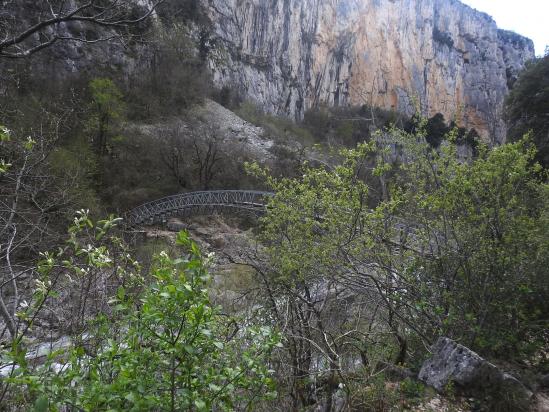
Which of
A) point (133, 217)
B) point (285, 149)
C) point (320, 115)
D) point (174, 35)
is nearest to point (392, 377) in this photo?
point (133, 217)

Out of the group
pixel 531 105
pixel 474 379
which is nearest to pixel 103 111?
pixel 531 105

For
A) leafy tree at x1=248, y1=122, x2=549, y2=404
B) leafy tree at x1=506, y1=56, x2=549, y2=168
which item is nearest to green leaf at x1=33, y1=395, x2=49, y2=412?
leafy tree at x1=248, y1=122, x2=549, y2=404

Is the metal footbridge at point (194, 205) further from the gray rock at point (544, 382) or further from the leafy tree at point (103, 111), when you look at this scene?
the gray rock at point (544, 382)

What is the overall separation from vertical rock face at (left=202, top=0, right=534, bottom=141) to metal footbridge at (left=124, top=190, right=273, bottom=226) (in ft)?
73.6

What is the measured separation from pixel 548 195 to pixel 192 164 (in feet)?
72.6

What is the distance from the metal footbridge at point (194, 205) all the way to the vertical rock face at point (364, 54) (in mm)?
22446

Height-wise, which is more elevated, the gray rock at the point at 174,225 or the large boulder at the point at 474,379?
the large boulder at the point at 474,379

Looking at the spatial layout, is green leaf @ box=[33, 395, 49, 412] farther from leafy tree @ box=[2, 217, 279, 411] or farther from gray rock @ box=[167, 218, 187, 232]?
gray rock @ box=[167, 218, 187, 232]

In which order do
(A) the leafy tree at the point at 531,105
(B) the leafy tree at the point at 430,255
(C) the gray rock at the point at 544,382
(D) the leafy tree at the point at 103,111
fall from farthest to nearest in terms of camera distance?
1. (D) the leafy tree at the point at 103,111
2. (A) the leafy tree at the point at 531,105
3. (B) the leafy tree at the point at 430,255
4. (C) the gray rock at the point at 544,382

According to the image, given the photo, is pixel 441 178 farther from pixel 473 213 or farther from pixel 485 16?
pixel 485 16

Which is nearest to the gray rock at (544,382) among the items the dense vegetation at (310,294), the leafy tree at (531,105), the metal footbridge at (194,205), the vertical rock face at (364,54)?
the dense vegetation at (310,294)

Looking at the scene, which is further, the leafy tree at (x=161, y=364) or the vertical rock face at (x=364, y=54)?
the vertical rock face at (x=364, y=54)

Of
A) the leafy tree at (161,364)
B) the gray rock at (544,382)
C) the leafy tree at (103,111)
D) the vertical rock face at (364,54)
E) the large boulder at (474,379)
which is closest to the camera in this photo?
the leafy tree at (161,364)

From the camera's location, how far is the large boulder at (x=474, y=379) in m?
3.55
